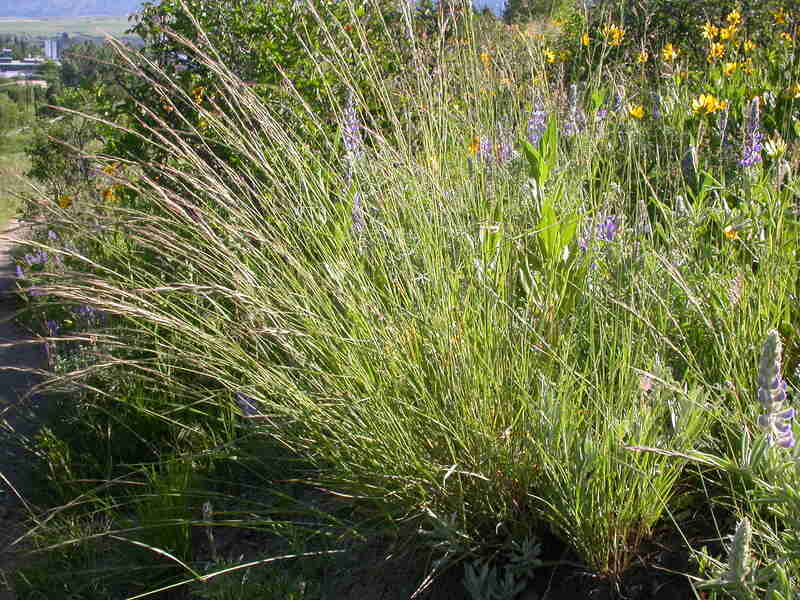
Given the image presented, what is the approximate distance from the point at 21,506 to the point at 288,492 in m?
1.39

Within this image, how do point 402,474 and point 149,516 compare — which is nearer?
point 402,474

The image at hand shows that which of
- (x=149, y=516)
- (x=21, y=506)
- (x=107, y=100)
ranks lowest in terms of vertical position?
(x=21, y=506)

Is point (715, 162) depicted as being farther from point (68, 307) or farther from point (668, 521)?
point (68, 307)

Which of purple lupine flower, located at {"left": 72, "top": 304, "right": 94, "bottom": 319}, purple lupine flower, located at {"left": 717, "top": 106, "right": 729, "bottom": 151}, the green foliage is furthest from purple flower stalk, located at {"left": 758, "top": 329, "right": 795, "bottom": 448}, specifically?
purple lupine flower, located at {"left": 72, "top": 304, "right": 94, "bottom": 319}

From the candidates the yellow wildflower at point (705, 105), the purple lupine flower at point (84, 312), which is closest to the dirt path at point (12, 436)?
the purple lupine flower at point (84, 312)

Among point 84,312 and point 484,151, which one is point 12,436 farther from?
Answer: point 484,151

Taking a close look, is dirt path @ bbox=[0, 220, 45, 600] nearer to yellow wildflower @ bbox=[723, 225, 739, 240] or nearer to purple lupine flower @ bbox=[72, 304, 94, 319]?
purple lupine flower @ bbox=[72, 304, 94, 319]

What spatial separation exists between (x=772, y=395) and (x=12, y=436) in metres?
3.04

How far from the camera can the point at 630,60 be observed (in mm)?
4949

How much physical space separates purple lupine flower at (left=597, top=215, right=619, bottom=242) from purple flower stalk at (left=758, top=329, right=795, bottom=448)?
2.87 feet

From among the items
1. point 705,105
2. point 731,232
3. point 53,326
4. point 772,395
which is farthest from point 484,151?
point 53,326

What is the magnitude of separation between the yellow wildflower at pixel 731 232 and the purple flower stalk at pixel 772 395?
79cm

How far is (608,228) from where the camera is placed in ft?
7.14

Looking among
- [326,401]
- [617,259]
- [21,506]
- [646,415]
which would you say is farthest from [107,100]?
[646,415]
